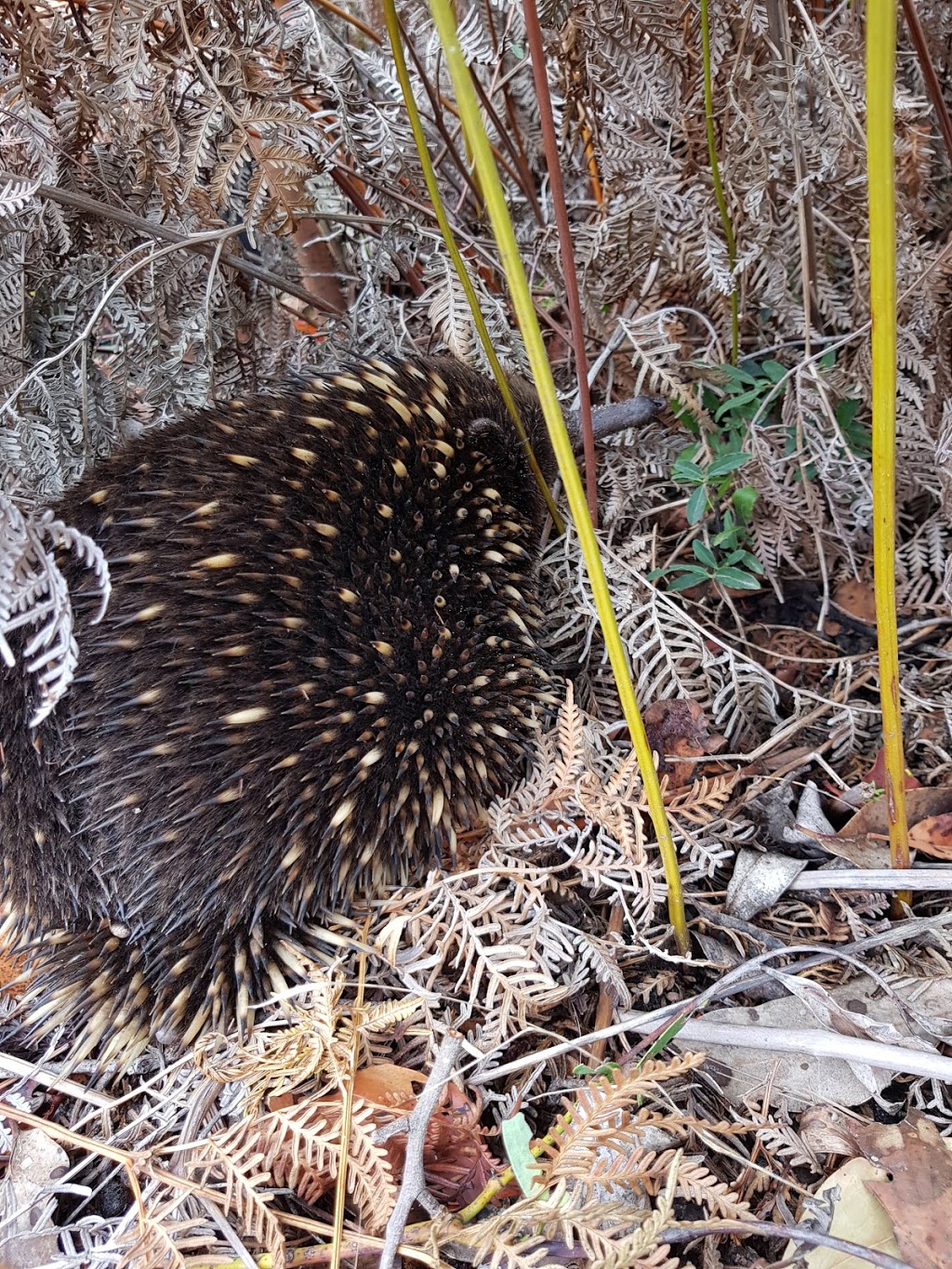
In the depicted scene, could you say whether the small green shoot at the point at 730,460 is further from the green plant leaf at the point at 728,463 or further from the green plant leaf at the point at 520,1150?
the green plant leaf at the point at 520,1150

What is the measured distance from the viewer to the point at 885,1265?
3.09 ft

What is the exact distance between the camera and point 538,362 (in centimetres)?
90

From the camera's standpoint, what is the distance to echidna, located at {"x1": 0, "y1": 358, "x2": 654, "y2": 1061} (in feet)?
4.55

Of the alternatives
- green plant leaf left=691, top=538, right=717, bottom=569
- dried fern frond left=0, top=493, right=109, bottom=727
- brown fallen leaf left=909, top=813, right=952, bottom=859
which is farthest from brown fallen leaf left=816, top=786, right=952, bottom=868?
dried fern frond left=0, top=493, right=109, bottom=727

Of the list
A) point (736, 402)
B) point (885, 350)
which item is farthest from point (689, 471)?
point (885, 350)

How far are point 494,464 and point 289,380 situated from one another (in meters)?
0.46

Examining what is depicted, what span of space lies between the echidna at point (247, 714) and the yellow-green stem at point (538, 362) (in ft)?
1.89

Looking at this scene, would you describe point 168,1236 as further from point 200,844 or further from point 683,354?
point 683,354

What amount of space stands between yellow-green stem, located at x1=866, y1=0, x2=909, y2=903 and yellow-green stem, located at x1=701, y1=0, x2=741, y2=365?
540mm

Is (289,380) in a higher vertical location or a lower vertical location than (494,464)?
higher

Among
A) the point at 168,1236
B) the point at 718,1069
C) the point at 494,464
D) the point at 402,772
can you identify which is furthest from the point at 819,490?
the point at 168,1236

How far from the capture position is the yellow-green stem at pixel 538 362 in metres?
0.76

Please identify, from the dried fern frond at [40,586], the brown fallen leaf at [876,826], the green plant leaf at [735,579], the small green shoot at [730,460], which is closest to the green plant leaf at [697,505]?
the small green shoot at [730,460]

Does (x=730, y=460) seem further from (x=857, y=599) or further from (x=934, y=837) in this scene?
(x=934, y=837)
